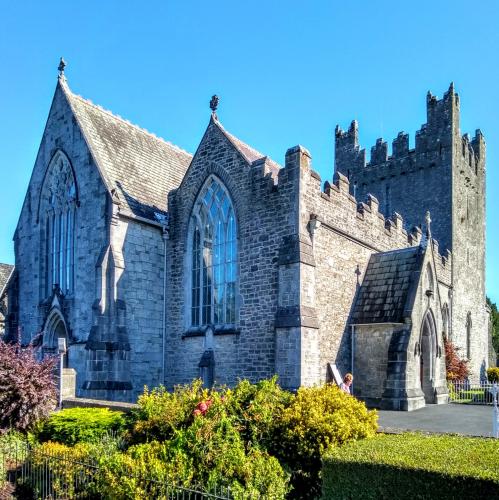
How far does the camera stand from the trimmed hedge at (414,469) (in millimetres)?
6438

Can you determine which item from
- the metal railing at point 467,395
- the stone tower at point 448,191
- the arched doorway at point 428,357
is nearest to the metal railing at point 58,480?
the arched doorway at point 428,357

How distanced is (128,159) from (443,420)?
50.2ft

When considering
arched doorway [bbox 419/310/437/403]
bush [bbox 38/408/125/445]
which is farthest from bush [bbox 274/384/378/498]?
arched doorway [bbox 419/310/437/403]

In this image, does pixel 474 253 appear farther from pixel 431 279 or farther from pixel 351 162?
pixel 431 279

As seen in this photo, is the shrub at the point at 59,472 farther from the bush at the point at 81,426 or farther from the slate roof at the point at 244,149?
the slate roof at the point at 244,149

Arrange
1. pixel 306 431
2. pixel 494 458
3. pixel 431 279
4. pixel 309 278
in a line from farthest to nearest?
pixel 431 279 → pixel 309 278 → pixel 306 431 → pixel 494 458

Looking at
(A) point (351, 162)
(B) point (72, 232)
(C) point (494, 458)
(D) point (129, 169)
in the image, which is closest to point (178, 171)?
(D) point (129, 169)

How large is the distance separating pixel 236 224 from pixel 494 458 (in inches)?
509

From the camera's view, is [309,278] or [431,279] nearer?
[309,278]

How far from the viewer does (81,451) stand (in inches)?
424

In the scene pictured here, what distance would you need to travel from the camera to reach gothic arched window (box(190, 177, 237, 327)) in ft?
62.5

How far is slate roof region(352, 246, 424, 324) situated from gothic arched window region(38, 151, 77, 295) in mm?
11401

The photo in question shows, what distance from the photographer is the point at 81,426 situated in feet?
40.6

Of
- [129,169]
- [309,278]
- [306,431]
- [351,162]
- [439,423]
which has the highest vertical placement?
[351,162]
